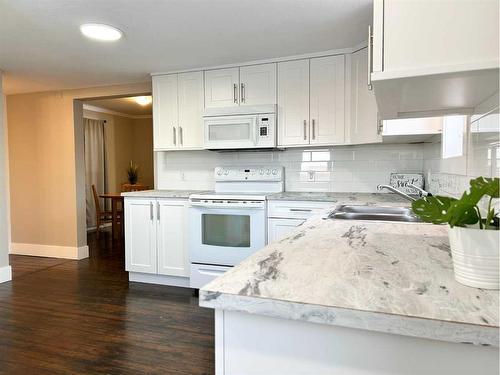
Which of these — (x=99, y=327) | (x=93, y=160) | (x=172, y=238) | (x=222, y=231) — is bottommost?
(x=99, y=327)

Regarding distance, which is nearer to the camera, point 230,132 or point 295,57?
point 295,57

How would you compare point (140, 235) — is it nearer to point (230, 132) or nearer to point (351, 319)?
point (230, 132)

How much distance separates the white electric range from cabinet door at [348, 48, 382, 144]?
968 millimetres

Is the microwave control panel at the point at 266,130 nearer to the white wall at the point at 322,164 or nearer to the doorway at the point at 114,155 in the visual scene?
the white wall at the point at 322,164

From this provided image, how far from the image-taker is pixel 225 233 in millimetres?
3098

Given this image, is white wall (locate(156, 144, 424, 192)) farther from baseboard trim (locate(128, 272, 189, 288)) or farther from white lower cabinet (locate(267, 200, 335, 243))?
baseboard trim (locate(128, 272, 189, 288))

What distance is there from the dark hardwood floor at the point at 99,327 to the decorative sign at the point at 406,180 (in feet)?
6.27

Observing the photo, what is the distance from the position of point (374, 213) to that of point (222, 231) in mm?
1429

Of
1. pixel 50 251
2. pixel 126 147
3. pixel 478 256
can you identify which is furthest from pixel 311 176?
pixel 126 147

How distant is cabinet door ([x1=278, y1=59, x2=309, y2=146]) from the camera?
318cm

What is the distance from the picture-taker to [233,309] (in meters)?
0.70

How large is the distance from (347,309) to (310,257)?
13.6 inches

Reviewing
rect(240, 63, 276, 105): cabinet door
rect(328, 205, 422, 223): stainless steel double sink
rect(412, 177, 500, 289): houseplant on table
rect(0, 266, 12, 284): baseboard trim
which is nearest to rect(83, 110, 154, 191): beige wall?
rect(0, 266, 12, 284): baseboard trim

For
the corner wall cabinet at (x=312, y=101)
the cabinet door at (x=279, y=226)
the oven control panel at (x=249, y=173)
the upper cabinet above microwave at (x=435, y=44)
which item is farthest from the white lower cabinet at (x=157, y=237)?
the upper cabinet above microwave at (x=435, y=44)
